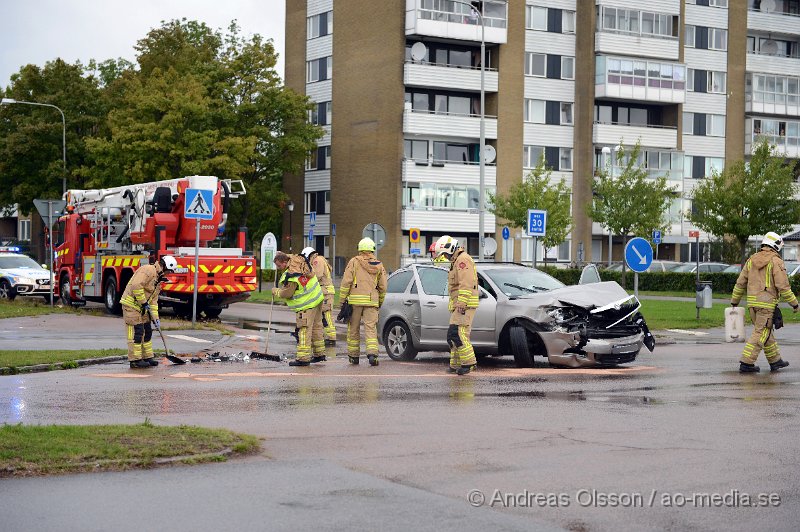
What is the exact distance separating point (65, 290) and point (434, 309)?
60.8 ft

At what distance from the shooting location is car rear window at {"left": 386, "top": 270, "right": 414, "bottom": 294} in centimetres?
1856

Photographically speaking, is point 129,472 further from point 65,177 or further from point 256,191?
point 256,191

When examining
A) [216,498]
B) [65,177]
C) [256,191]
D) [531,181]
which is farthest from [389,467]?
[256,191]

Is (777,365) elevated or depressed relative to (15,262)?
depressed

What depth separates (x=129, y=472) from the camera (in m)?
8.20

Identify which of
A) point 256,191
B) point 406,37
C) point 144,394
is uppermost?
point 406,37

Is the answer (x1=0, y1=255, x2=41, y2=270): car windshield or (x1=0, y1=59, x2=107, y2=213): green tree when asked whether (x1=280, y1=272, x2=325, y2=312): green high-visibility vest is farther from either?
(x1=0, y1=59, x2=107, y2=213): green tree

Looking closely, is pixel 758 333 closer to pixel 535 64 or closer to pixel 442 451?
pixel 442 451

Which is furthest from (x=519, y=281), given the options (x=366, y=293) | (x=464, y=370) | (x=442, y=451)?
(x=442, y=451)

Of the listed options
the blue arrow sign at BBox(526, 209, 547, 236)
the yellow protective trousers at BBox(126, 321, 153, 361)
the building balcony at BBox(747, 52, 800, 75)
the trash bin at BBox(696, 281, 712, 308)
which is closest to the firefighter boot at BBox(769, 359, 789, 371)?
the yellow protective trousers at BBox(126, 321, 153, 361)

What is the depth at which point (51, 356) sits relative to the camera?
682 inches

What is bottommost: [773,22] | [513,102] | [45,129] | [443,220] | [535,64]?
[443,220]

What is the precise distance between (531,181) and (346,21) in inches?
607

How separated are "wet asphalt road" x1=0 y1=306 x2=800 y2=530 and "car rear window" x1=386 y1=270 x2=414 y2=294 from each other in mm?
3007
